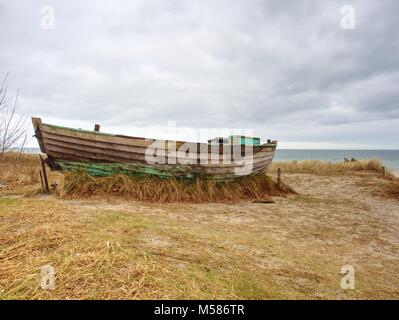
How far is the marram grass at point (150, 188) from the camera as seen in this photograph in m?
8.29

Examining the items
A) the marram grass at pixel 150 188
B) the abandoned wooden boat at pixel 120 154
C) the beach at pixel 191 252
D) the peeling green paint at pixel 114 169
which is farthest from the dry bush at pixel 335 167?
the peeling green paint at pixel 114 169

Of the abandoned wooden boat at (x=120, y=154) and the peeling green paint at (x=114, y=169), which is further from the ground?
the abandoned wooden boat at (x=120, y=154)

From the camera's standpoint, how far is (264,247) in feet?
15.5

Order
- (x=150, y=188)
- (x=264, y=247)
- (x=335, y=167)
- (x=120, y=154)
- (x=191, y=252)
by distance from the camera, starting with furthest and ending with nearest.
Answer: (x=335, y=167) < (x=120, y=154) < (x=150, y=188) < (x=264, y=247) < (x=191, y=252)

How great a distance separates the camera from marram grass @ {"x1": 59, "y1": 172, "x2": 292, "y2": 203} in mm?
8289

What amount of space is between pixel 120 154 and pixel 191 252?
216 inches

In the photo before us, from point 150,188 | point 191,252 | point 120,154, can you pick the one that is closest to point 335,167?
point 150,188

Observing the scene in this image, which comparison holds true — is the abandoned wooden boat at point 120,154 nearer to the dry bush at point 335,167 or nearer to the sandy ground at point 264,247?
the sandy ground at point 264,247

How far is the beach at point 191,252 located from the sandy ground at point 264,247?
0.6 inches

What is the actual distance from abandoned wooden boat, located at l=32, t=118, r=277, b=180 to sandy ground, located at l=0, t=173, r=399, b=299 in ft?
4.66

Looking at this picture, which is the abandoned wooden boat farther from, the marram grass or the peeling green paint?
the marram grass

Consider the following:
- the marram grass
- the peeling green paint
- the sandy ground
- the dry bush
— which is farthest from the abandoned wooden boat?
the dry bush

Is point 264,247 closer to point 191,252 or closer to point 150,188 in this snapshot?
point 191,252

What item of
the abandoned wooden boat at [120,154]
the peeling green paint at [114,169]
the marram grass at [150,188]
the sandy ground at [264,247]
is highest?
the abandoned wooden boat at [120,154]
